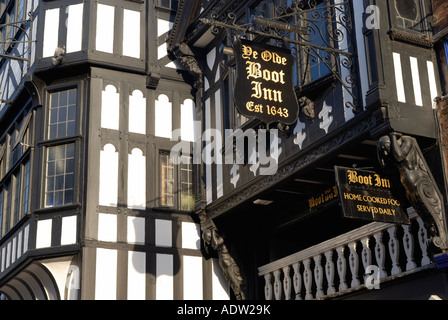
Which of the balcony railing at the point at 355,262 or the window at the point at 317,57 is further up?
the window at the point at 317,57

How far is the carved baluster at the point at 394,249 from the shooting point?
11188 millimetres

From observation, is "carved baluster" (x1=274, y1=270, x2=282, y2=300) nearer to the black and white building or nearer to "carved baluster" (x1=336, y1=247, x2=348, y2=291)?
the black and white building

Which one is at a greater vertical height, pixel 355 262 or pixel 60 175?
pixel 60 175

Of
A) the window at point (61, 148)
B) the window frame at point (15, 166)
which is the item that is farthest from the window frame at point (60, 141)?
the window frame at point (15, 166)

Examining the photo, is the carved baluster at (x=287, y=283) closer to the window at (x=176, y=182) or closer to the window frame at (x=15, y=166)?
the window at (x=176, y=182)

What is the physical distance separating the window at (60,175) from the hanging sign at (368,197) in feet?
22.0

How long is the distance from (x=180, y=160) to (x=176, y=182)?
0.52 m

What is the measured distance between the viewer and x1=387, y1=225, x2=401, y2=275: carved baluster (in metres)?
11.2

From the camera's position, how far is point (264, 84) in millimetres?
11281

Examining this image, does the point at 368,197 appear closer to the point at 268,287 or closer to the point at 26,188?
the point at 268,287

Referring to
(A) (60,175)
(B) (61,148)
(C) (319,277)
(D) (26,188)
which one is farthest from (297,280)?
(D) (26,188)

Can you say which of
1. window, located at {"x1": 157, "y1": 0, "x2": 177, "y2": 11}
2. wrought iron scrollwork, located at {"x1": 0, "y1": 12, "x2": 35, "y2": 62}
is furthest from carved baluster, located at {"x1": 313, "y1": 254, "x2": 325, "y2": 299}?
wrought iron scrollwork, located at {"x1": 0, "y1": 12, "x2": 35, "y2": 62}

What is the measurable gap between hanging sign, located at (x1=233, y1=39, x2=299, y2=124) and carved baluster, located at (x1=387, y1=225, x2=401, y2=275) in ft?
7.49

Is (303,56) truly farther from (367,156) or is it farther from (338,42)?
(367,156)
